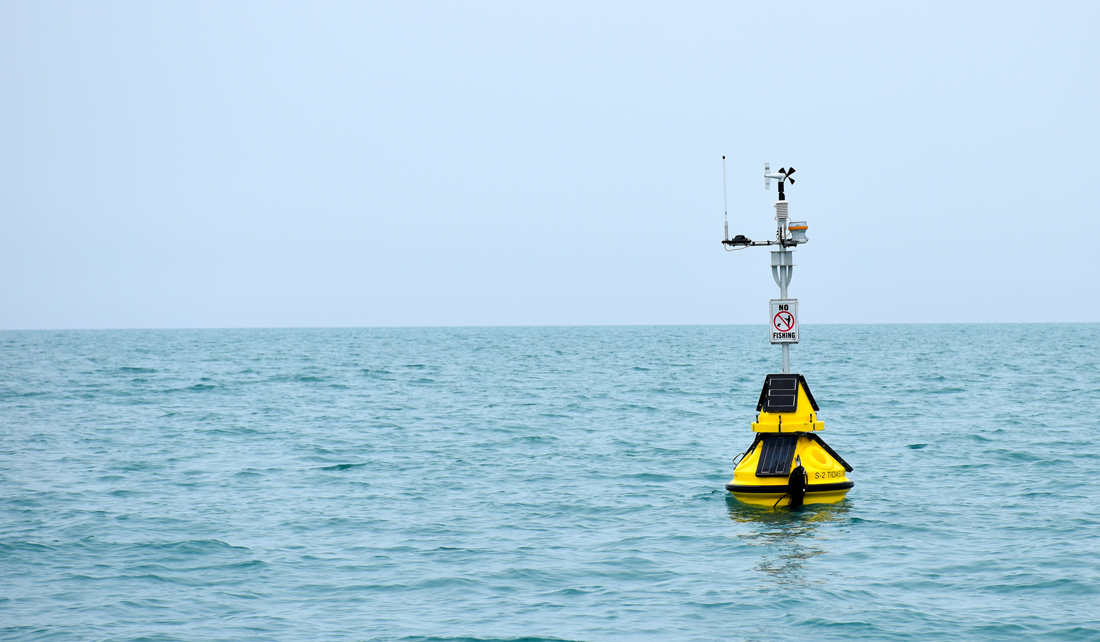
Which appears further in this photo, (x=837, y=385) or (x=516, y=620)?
(x=837, y=385)

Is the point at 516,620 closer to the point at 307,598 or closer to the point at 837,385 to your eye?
the point at 307,598

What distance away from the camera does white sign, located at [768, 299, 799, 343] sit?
18078mm

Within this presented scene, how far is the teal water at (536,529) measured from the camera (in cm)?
1179

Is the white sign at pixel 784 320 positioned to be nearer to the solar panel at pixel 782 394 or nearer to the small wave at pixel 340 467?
the solar panel at pixel 782 394

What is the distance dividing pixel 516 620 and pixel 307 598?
2.90m

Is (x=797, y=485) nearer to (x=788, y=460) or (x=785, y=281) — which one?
(x=788, y=460)

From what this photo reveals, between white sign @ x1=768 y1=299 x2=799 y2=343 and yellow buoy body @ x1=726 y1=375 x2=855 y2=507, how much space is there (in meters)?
0.74

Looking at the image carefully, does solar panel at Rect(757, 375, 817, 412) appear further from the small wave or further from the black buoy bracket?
the small wave

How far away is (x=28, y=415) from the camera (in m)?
36.8

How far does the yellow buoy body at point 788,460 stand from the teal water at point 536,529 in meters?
0.35

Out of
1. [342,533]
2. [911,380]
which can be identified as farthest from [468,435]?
[911,380]

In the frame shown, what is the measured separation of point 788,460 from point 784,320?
8.48 feet

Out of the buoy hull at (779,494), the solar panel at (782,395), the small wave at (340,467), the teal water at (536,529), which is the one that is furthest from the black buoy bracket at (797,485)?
the small wave at (340,467)

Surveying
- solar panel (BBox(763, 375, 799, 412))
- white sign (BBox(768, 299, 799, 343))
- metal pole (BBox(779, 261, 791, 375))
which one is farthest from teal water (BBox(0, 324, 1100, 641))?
white sign (BBox(768, 299, 799, 343))
